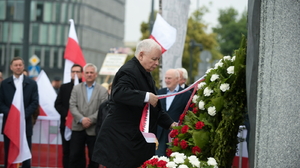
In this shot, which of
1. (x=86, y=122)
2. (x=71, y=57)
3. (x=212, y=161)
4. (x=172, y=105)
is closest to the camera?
(x=212, y=161)

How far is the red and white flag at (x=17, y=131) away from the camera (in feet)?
32.2

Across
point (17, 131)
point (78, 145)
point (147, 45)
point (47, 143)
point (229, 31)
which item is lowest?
point (47, 143)

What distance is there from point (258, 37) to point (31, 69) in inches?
1065

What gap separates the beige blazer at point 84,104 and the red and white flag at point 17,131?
0.96 meters

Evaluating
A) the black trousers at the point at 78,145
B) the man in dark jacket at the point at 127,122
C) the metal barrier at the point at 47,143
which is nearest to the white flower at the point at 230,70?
the man in dark jacket at the point at 127,122

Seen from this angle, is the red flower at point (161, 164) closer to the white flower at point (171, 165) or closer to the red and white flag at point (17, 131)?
the white flower at point (171, 165)

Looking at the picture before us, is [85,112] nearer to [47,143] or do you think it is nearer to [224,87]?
[47,143]

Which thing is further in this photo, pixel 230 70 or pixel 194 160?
pixel 230 70

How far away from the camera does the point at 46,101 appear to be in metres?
12.3

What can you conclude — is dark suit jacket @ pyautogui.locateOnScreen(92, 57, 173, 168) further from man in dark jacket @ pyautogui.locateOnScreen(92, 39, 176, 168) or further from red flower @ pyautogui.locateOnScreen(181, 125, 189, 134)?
red flower @ pyautogui.locateOnScreen(181, 125, 189, 134)

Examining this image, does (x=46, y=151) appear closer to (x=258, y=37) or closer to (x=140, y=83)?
(x=140, y=83)

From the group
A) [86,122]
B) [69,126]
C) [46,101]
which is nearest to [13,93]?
[69,126]

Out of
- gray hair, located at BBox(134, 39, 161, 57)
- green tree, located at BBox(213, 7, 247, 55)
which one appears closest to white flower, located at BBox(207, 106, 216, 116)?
gray hair, located at BBox(134, 39, 161, 57)

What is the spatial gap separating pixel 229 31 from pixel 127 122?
253 feet
